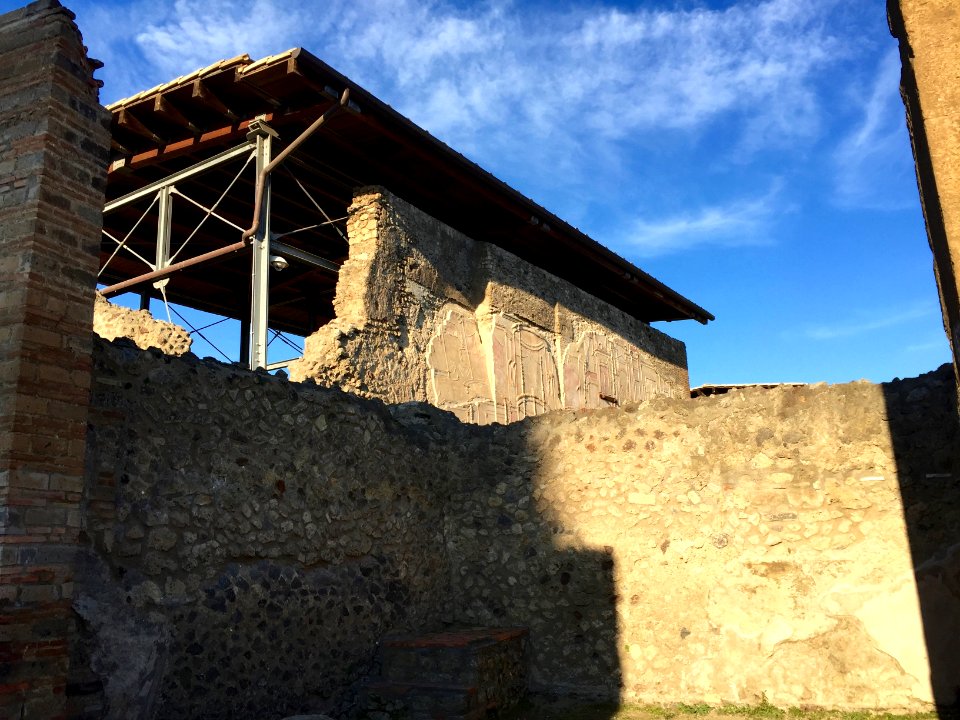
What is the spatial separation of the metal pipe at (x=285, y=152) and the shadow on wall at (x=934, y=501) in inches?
205

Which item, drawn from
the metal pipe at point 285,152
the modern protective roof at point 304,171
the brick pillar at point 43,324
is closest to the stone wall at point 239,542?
the brick pillar at point 43,324

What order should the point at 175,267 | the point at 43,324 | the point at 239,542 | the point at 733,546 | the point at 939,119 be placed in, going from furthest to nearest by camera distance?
the point at 175,267 → the point at 733,546 → the point at 239,542 → the point at 43,324 → the point at 939,119

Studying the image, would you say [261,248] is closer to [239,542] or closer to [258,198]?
[258,198]

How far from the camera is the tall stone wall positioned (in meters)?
2.64

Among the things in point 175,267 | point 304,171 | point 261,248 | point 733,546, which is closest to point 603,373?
point 304,171

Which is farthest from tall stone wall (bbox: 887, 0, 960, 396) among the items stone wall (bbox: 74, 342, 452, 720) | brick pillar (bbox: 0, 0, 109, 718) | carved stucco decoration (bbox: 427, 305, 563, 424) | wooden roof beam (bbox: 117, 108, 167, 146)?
wooden roof beam (bbox: 117, 108, 167, 146)

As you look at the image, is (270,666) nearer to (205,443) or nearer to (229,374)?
(205,443)

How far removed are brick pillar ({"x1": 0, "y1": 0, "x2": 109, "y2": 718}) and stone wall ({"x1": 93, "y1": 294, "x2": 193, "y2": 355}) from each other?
418 centimetres

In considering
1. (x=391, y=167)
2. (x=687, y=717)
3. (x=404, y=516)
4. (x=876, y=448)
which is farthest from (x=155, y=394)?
(x=391, y=167)

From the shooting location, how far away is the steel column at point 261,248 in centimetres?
804

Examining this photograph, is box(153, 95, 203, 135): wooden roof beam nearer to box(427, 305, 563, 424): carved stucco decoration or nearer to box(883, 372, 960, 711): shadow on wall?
box(427, 305, 563, 424): carved stucco decoration

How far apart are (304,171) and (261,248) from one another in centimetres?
116

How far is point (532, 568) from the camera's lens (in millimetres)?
5781

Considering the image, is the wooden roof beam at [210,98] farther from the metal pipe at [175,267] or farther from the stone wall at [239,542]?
the stone wall at [239,542]
